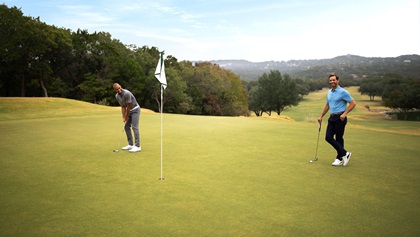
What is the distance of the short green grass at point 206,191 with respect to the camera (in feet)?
14.2

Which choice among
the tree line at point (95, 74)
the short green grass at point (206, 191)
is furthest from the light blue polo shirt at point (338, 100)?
the tree line at point (95, 74)

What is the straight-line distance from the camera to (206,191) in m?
5.83

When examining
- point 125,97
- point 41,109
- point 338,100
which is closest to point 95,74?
point 41,109

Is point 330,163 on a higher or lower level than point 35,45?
lower

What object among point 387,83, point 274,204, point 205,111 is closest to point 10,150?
point 274,204

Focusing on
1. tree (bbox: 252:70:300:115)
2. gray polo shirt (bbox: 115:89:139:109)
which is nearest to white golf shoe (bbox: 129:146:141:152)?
gray polo shirt (bbox: 115:89:139:109)

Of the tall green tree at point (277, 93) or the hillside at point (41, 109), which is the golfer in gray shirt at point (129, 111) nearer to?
the hillside at point (41, 109)

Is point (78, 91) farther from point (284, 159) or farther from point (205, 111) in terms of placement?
point (284, 159)

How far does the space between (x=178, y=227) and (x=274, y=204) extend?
5.91 feet

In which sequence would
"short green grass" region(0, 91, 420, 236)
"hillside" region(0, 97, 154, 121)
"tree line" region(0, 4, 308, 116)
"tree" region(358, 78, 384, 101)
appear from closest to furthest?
"short green grass" region(0, 91, 420, 236)
"hillside" region(0, 97, 154, 121)
"tree line" region(0, 4, 308, 116)
"tree" region(358, 78, 384, 101)

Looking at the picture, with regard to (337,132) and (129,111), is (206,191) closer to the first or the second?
(337,132)

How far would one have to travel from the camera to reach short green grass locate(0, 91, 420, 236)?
170 inches

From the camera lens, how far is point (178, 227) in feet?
14.0

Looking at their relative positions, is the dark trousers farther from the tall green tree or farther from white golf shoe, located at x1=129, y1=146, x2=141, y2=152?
the tall green tree
